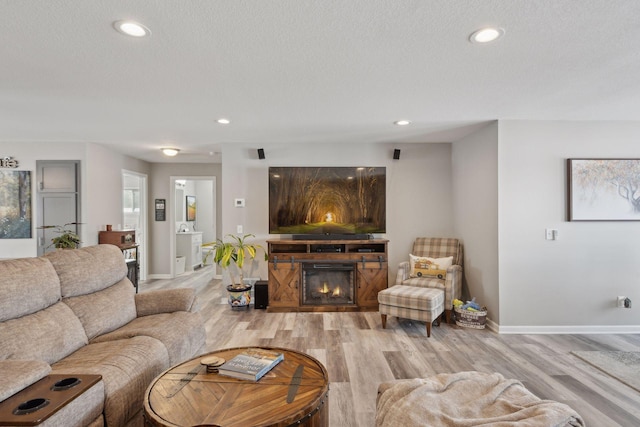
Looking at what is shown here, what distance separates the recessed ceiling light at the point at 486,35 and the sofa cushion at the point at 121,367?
2738 millimetres

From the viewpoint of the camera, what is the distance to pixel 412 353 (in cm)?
319

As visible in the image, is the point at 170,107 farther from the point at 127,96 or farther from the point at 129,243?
the point at 129,243

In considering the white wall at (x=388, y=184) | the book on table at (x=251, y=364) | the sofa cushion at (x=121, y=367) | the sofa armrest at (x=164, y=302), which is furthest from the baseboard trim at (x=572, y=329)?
the sofa cushion at (x=121, y=367)

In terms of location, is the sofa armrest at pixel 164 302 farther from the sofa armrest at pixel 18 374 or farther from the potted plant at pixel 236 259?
the potted plant at pixel 236 259

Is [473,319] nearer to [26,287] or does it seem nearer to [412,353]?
[412,353]

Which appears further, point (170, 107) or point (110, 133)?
point (110, 133)

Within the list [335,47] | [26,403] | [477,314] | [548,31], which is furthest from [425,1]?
[477,314]

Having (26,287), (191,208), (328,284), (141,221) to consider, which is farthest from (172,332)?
(191,208)

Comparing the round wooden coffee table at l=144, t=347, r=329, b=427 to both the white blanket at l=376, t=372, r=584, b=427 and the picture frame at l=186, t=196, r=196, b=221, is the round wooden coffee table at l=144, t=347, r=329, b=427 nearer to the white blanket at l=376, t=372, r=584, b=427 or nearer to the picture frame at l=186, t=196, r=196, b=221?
the white blanket at l=376, t=372, r=584, b=427

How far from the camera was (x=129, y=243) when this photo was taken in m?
5.22

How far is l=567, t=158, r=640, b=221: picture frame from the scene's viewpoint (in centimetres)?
368

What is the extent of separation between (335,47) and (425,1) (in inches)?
24.9

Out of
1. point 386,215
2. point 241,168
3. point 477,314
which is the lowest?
point 477,314

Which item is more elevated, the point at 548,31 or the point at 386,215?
the point at 548,31
